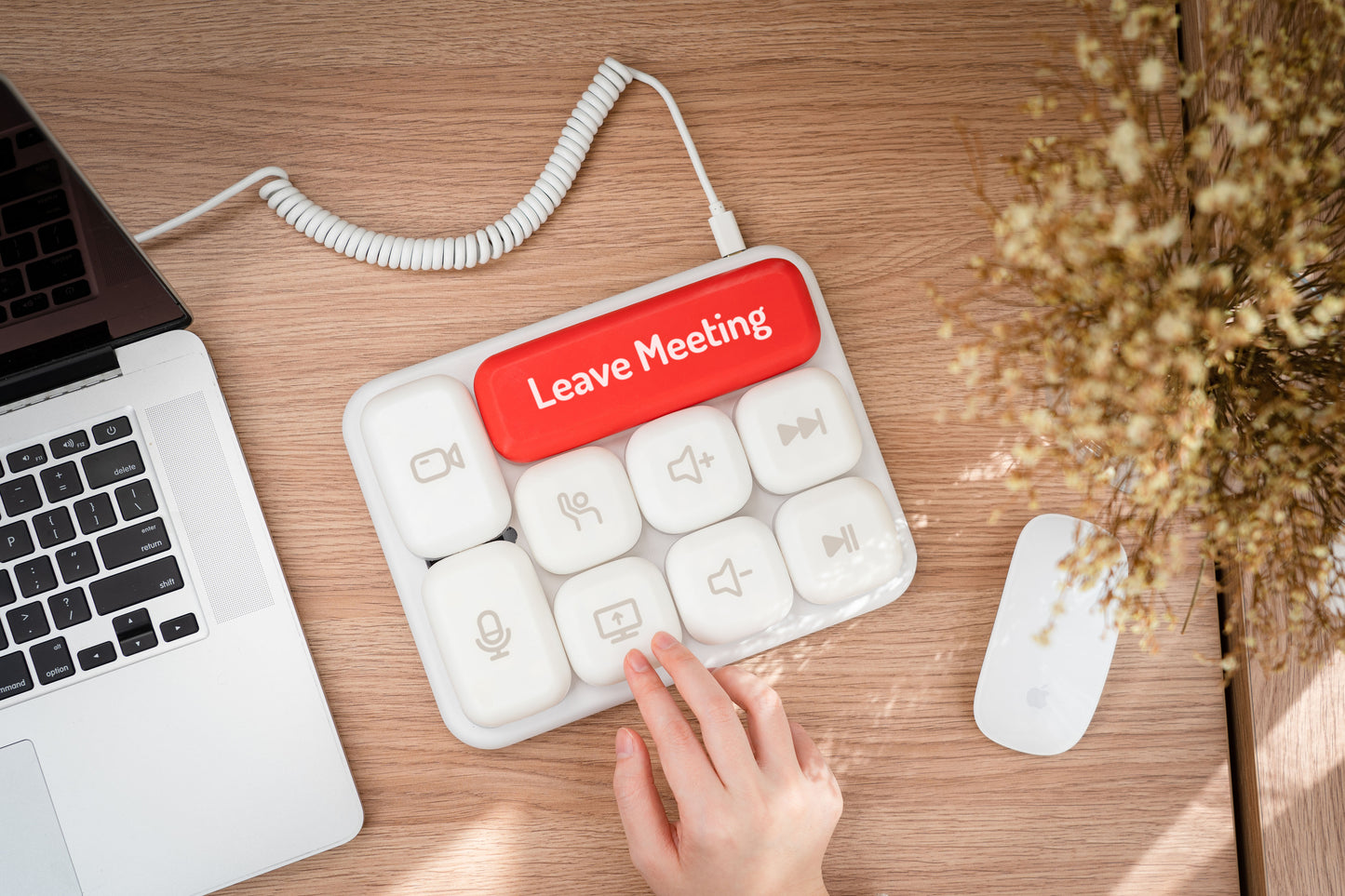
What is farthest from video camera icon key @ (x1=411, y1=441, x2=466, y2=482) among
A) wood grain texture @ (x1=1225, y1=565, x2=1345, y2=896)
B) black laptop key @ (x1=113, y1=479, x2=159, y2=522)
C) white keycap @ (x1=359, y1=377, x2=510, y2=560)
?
wood grain texture @ (x1=1225, y1=565, x2=1345, y2=896)

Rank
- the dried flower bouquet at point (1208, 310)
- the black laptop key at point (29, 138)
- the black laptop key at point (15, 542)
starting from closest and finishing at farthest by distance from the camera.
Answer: the dried flower bouquet at point (1208, 310) < the black laptop key at point (29, 138) < the black laptop key at point (15, 542)

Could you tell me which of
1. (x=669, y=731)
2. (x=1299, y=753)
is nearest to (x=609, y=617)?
(x=669, y=731)

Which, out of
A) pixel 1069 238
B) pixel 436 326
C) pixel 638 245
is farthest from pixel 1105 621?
pixel 436 326

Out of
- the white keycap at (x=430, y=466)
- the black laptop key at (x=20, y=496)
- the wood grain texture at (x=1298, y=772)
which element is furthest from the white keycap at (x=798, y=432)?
the black laptop key at (x=20, y=496)

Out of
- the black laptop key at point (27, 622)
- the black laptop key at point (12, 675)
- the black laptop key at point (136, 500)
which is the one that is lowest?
the black laptop key at point (12, 675)

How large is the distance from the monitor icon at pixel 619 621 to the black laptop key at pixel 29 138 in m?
0.54

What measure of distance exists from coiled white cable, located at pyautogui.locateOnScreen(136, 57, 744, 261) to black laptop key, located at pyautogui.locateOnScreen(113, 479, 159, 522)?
22 cm

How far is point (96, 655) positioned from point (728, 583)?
0.53m

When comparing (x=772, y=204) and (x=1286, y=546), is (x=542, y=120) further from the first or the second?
(x=1286, y=546)

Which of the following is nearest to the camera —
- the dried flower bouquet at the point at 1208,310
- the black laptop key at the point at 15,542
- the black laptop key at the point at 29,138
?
the dried flower bouquet at the point at 1208,310

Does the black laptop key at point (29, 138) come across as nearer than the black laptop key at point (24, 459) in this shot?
Yes

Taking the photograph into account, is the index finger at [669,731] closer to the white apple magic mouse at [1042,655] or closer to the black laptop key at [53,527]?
the white apple magic mouse at [1042,655]

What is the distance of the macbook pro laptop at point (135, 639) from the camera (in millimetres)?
705

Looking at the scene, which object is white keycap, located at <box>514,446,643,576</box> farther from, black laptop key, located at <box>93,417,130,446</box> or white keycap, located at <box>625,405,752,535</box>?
black laptop key, located at <box>93,417,130,446</box>
